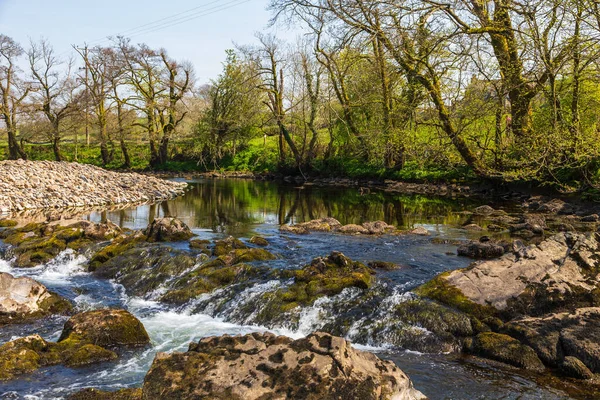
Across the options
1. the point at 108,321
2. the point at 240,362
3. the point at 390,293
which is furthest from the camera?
the point at 390,293

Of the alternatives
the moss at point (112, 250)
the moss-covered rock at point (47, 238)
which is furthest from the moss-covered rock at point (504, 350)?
the moss-covered rock at point (47, 238)

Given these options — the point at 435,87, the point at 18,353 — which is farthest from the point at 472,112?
the point at 18,353

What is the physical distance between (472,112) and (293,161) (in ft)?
79.4

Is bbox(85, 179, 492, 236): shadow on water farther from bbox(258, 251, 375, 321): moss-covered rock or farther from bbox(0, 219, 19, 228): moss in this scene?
bbox(258, 251, 375, 321): moss-covered rock

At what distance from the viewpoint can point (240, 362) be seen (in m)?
4.61

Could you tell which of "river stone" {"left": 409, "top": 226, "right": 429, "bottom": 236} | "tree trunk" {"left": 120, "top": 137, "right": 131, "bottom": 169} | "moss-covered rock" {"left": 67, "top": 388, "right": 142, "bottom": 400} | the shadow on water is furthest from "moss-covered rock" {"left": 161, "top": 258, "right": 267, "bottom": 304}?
"tree trunk" {"left": 120, "top": 137, "right": 131, "bottom": 169}

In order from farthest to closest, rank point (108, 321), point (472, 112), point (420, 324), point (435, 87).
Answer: point (435, 87) → point (472, 112) → point (420, 324) → point (108, 321)

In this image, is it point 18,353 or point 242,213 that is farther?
point 242,213

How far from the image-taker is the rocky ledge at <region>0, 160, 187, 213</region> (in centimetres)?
2444

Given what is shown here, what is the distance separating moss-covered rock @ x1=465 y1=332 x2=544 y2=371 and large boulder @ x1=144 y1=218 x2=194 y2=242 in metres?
9.52

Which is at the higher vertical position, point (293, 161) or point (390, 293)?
point (293, 161)

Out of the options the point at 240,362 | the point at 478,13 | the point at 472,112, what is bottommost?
the point at 240,362

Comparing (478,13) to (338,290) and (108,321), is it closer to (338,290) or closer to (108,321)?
(338,290)

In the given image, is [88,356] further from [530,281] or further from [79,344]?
[530,281]
